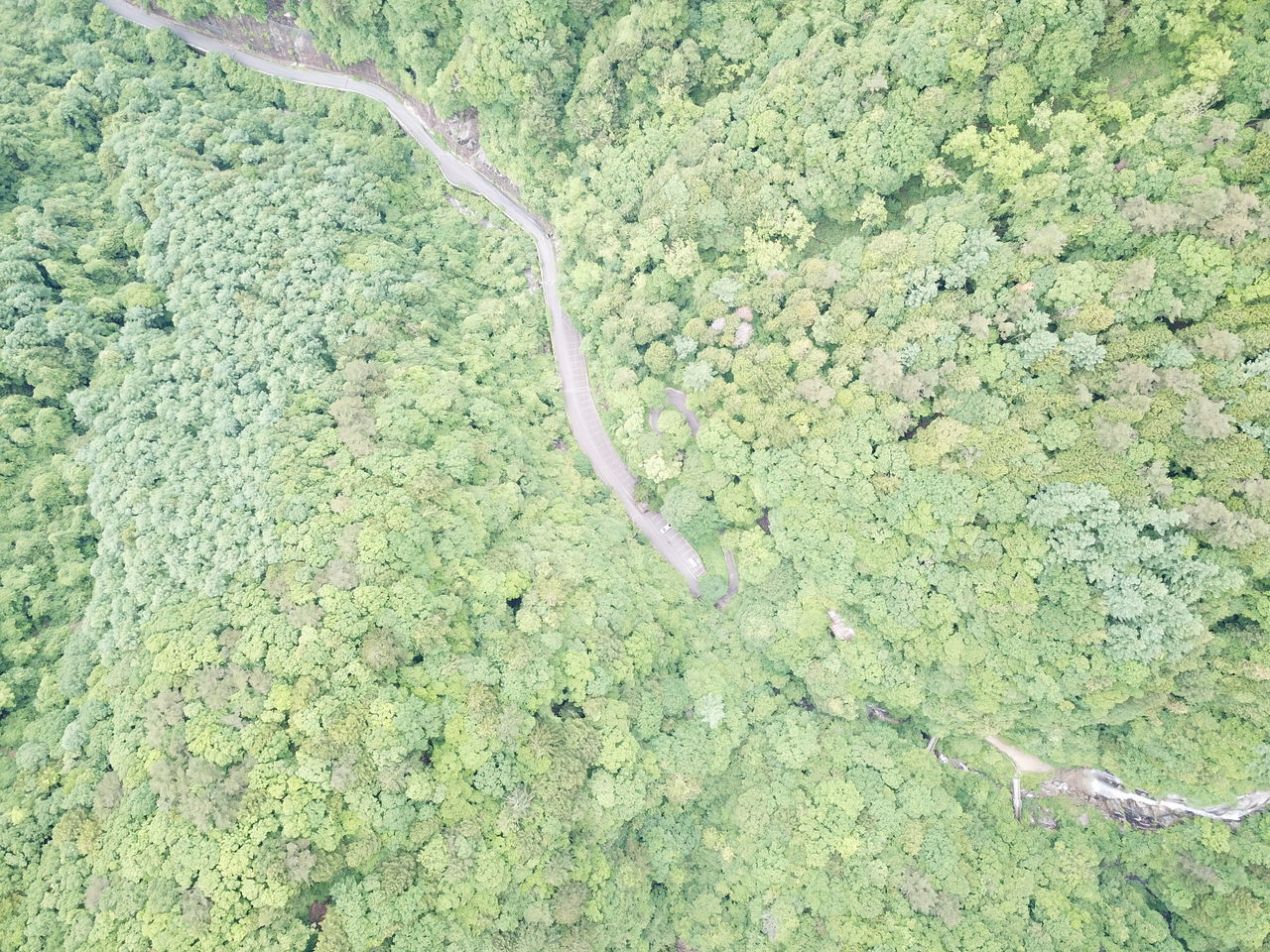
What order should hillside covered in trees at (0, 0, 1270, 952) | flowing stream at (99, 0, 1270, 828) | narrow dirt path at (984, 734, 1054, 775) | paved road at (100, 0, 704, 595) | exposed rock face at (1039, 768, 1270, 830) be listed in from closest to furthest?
hillside covered in trees at (0, 0, 1270, 952)
exposed rock face at (1039, 768, 1270, 830)
flowing stream at (99, 0, 1270, 828)
narrow dirt path at (984, 734, 1054, 775)
paved road at (100, 0, 704, 595)

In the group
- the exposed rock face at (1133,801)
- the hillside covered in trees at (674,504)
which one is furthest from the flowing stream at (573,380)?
the hillside covered in trees at (674,504)

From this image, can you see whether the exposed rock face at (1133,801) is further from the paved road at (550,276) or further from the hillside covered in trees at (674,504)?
the paved road at (550,276)

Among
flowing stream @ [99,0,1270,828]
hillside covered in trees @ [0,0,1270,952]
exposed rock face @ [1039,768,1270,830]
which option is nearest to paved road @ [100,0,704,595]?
flowing stream @ [99,0,1270,828]

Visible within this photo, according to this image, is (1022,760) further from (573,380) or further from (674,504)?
(573,380)

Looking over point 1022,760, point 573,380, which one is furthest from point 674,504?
point 1022,760

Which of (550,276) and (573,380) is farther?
(550,276)

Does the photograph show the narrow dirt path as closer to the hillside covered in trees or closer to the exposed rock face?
the exposed rock face

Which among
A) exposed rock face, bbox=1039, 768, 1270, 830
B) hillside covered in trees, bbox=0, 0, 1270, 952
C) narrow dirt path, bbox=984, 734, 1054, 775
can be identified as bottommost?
exposed rock face, bbox=1039, 768, 1270, 830

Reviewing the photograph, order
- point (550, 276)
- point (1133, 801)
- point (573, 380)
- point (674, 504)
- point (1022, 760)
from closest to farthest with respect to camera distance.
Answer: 1. point (1133, 801)
2. point (1022, 760)
3. point (674, 504)
4. point (573, 380)
5. point (550, 276)
